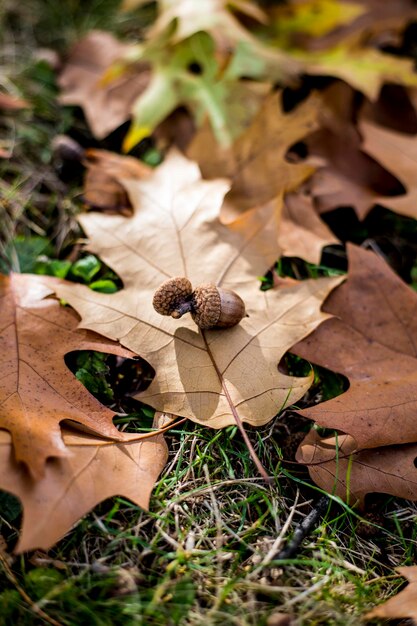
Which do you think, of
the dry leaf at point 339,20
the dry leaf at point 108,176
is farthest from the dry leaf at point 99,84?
the dry leaf at point 339,20

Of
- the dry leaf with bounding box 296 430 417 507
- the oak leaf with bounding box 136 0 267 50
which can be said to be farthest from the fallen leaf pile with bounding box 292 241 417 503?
the oak leaf with bounding box 136 0 267 50

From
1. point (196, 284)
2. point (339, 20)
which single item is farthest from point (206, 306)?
point (339, 20)

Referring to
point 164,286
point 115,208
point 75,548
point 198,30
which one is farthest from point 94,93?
point 75,548

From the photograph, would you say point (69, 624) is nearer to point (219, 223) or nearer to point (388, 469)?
point (388, 469)

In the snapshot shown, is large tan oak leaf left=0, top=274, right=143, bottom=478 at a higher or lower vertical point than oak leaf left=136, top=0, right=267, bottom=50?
lower

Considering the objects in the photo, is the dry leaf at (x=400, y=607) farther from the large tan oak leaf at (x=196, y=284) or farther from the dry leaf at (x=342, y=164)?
the dry leaf at (x=342, y=164)

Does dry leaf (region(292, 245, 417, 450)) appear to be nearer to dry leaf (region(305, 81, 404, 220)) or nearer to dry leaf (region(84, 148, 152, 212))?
dry leaf (region(305, 81, 404, 220))
